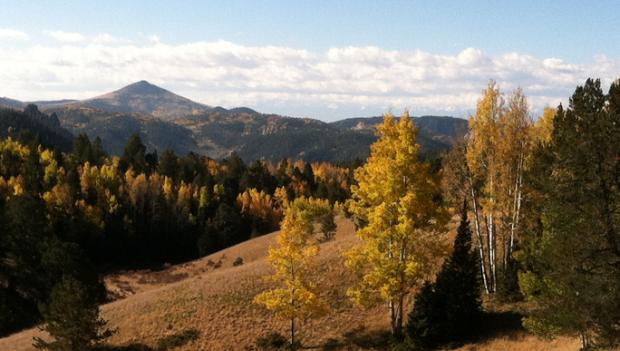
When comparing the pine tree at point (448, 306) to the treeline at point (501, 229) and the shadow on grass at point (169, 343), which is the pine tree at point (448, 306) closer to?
the treeline at point (501, 229)

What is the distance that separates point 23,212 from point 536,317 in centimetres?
5185

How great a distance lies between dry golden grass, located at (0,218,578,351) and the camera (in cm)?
3281

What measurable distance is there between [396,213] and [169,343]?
1979 cm

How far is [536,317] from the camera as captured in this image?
22766mm

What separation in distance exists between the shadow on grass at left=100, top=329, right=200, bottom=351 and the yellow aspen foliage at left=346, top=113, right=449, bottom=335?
14981 mm

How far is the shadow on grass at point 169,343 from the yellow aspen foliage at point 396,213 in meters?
15.0

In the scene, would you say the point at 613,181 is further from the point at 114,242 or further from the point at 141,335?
the point at 114,242

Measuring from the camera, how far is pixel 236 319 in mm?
37156

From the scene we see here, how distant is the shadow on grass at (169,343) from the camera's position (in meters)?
35.2

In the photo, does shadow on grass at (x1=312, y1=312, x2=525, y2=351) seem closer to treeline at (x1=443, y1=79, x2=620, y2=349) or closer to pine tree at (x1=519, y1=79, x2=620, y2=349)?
treeline at (x1=443, y1=79, x2=620, y2=349)

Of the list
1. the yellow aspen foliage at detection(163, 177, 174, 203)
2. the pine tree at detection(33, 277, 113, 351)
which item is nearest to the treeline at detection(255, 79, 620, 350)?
the pine tree at detection(33, 277, 113, 351)

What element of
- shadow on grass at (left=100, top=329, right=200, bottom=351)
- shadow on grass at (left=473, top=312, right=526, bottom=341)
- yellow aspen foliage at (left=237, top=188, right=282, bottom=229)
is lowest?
yellow aspen foliage at (left=237, top=188, right=282, bottom=229)

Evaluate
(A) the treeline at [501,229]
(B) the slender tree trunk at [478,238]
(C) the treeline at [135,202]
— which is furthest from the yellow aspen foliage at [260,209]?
(B) the slender tree trunk at [478,238]

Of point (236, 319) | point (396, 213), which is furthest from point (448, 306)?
point (236, 319)
